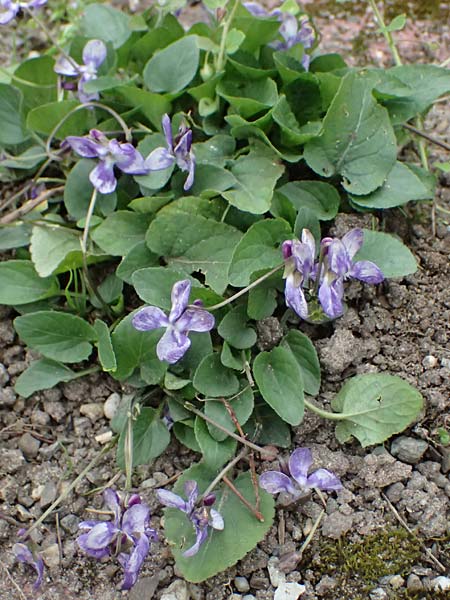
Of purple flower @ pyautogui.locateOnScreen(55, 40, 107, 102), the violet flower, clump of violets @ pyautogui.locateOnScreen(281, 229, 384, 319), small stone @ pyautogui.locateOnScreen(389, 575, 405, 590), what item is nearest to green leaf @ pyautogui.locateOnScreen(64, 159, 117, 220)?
purple flower @ pyautogui.locateOnScreen(55, 40, 107, 102)

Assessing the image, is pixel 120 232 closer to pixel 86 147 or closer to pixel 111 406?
pixel 86 147

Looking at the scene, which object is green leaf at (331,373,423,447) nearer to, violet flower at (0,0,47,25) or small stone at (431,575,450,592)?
small stone at (431,575,450,592)

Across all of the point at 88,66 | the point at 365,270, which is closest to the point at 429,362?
the point at 365,270

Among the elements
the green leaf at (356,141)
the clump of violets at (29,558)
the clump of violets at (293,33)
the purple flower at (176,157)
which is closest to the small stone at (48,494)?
the clump of violets at (29,558)

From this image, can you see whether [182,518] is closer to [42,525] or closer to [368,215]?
[42,525]

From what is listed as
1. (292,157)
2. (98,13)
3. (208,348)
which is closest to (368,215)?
(292,157)

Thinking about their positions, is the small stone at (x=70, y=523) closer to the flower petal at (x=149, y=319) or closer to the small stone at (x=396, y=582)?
the flower petal at (x=149, y=319)
